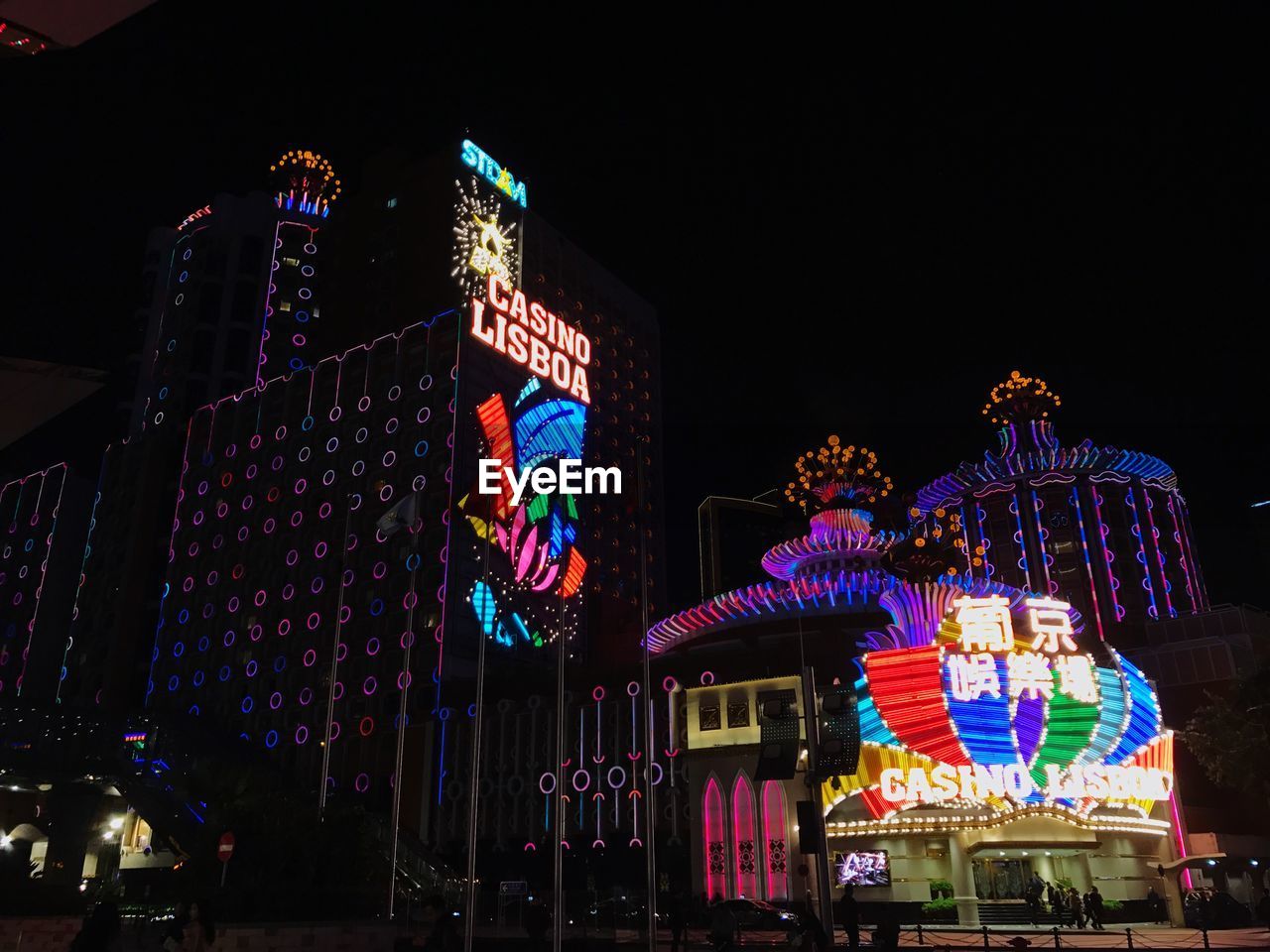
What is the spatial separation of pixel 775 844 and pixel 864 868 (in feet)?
11.9

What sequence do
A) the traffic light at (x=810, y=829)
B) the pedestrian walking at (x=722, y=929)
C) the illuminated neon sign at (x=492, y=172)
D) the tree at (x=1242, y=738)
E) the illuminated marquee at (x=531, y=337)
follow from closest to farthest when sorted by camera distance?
the pedestrian walking at (x=722, y=929) → the traffic light at (x=810, y=829) → the tree at (x=1242, y=738) → the illuminated marquee at (x=531, y=337) → the illuminated neon sign at (x=492, y=172)

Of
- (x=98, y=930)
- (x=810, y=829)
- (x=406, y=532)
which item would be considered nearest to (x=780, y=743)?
(x=810, y=829)

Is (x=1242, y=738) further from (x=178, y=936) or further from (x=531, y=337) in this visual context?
(x=531, y=337)

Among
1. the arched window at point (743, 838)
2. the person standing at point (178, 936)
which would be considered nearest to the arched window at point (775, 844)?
the arched window at point (743, 838)

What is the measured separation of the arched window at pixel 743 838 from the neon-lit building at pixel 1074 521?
47.7 metres

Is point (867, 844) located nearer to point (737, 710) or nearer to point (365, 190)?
point (737, 710)

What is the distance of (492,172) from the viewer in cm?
9550

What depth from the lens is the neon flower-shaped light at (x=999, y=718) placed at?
1521 inches

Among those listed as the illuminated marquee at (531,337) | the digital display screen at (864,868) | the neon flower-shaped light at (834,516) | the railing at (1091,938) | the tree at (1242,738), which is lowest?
the railing at (1091,938)

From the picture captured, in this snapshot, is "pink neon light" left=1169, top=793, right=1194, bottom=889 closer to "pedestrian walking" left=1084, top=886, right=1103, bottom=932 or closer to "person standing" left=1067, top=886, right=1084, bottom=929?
"person standing" left=1067, top=886, right=1084, bottom=929

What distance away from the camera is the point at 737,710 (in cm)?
4559

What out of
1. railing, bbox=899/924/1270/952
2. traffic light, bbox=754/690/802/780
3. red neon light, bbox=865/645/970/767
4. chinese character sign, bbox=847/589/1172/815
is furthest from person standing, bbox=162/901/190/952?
chinese character sign, bbox=847/589/1172/815

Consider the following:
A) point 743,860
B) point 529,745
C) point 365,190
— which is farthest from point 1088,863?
point 365,190

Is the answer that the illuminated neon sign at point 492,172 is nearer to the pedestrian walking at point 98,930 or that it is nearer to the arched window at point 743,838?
the arched window at point 743,838
